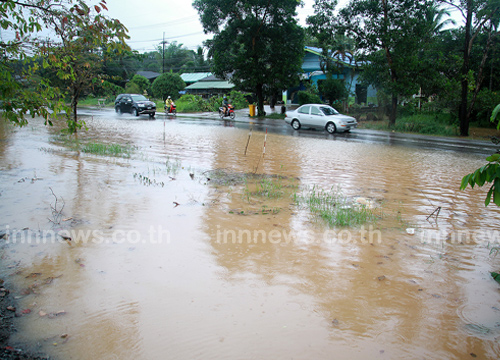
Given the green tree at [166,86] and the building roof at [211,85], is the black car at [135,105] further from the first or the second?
the building roof at [211,85]

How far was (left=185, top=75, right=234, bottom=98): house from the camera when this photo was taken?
4790 cm

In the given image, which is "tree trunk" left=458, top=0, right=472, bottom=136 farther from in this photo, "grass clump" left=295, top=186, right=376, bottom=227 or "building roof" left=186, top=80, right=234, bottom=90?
"building roof" left=186, top=80, right=234, bottom=90

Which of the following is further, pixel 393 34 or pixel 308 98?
pixel 308 98

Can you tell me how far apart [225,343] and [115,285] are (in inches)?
60.8

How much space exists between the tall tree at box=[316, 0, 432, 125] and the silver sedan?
346cm

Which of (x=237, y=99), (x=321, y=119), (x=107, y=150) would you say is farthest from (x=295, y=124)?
(x=237, y=99)

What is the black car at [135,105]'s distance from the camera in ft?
99.3

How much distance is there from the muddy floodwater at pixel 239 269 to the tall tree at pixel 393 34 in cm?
1489

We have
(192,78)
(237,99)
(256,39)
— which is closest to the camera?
(256,39)

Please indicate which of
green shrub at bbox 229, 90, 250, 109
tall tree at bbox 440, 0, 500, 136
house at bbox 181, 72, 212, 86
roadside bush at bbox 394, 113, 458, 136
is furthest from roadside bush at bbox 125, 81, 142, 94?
tall tree at bbox 440, 0, 500, 136

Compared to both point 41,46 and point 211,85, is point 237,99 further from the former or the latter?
point 41,46

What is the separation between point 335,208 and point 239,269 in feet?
9.32

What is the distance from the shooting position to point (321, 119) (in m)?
22.7

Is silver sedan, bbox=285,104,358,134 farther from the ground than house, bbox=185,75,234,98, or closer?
closer
